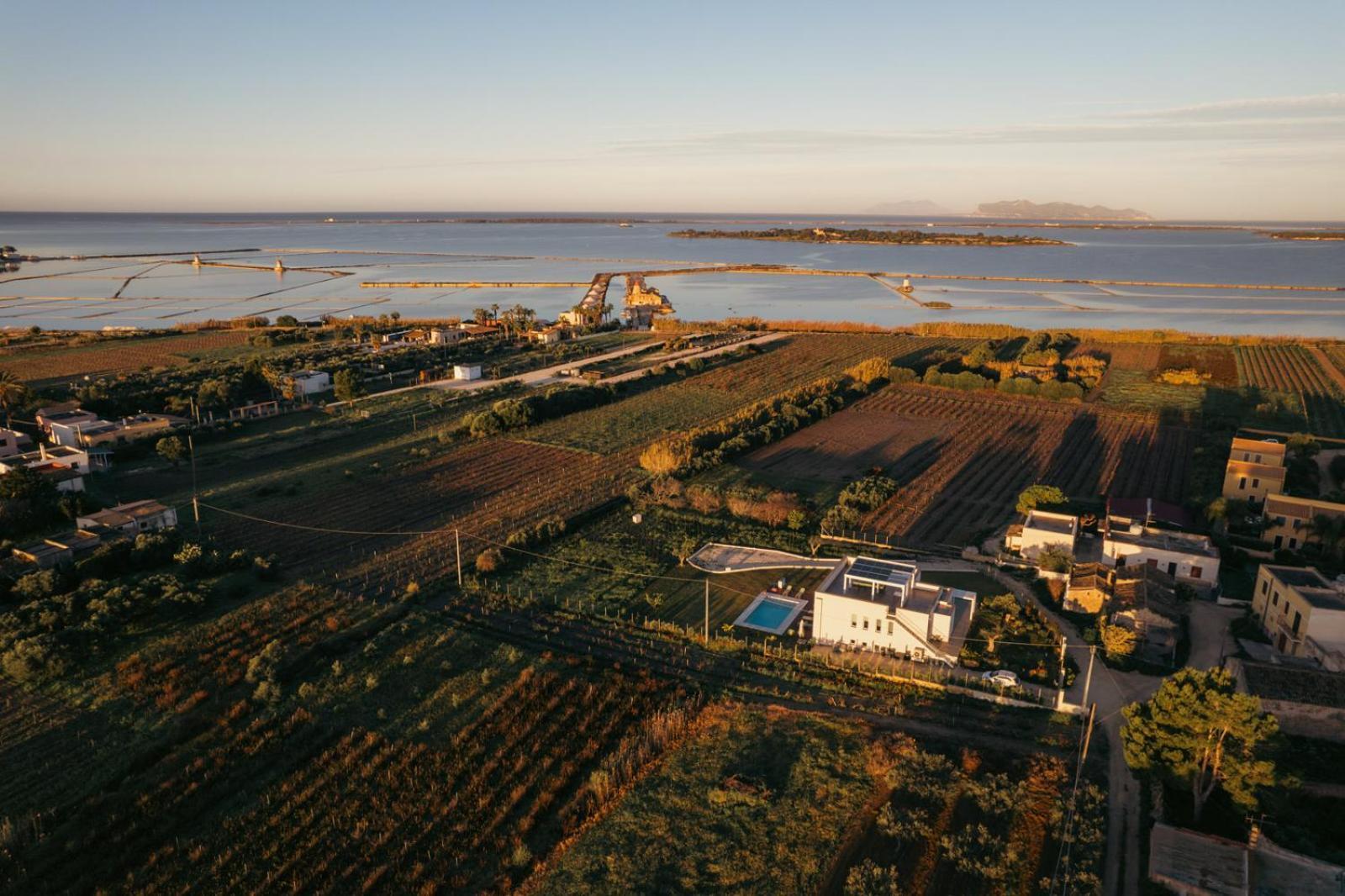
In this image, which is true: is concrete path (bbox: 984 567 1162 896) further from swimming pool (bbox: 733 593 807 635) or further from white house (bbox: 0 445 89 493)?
white house (bbox: 0 445 89 493)

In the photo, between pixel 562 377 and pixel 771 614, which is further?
pixel 562 377

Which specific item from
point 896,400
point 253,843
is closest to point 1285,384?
point 896,400

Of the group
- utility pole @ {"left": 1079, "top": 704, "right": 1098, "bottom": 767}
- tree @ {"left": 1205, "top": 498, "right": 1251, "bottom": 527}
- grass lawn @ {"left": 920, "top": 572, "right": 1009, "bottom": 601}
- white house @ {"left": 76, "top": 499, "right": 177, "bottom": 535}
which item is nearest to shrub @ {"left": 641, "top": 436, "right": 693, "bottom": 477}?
grass lawn @ {"left": 920, "top": 572, "right": 1009, "bottom": 601}

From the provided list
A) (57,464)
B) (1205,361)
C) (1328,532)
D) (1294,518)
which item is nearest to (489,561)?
(57,464)

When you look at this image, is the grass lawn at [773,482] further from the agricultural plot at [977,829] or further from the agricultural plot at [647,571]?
the agricultural plot at [977,829]

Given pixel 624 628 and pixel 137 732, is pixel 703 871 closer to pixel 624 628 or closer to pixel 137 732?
pixel 624 628

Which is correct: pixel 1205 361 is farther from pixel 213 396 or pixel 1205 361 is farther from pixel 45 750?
pixel 45 750

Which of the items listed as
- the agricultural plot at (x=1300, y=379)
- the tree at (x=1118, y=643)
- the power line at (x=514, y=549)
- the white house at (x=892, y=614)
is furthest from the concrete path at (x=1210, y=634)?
the agricultural plot at (x=1300, y=379)

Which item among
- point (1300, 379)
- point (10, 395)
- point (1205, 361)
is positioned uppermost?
point (10, 395)
